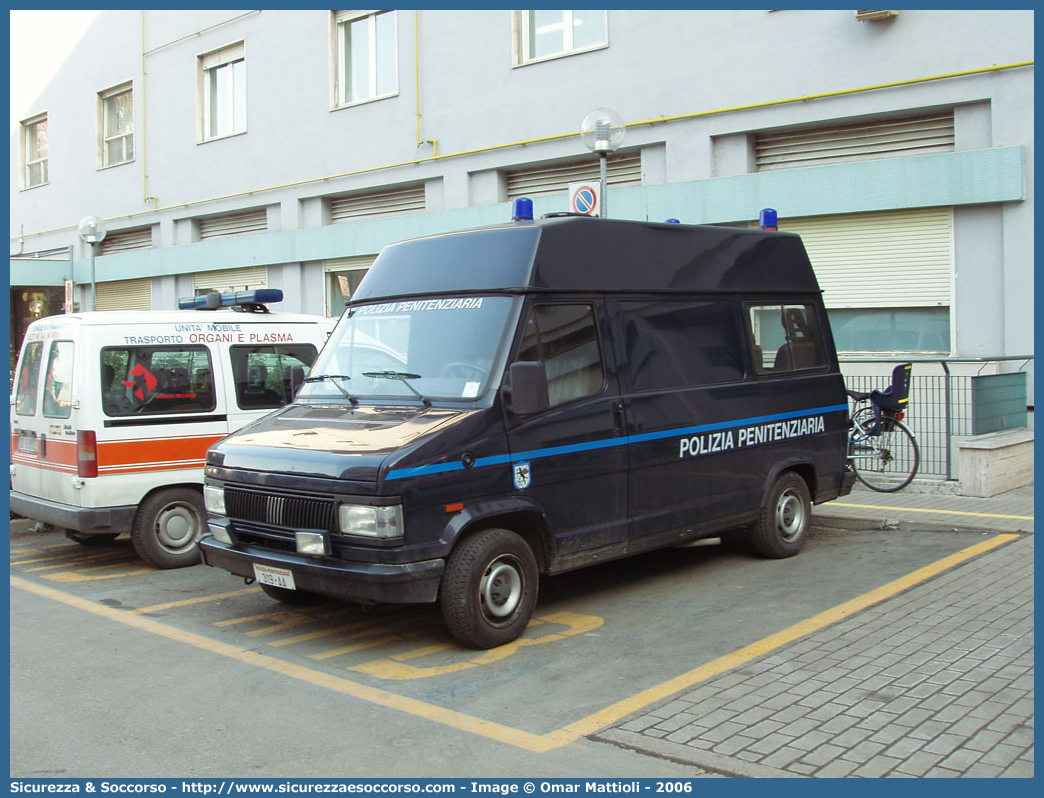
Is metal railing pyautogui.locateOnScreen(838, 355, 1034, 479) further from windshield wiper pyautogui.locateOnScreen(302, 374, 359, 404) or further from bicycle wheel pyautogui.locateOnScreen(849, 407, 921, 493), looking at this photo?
windshield wiper pyautogui.locateOnScreen(302, 374, 359, 404)

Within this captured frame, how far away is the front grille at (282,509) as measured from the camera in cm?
591

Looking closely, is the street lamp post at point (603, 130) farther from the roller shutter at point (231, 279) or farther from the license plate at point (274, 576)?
the roller shutter at point (231, 279)

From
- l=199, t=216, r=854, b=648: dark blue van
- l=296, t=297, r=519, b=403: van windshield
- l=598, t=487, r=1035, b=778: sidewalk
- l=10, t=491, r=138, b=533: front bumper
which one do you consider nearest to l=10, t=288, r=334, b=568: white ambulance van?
l=10, t=491, r=138, b=533: front bumper

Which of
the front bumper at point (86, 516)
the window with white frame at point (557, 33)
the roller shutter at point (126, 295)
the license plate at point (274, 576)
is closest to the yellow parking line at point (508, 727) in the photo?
the license plate at point (274, 576)

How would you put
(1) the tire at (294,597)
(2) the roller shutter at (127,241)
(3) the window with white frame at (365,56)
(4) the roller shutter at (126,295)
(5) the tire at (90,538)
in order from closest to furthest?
(1) the tire at (294,597) → (5) the tire at (90,538) → (3) the window with white frame at (365,56) → (4) the roller shutter at (126,295) → (2) the roller shutter at (127,241)

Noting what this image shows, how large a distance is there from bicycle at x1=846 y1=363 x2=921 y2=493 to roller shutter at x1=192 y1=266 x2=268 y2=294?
43.9 feet

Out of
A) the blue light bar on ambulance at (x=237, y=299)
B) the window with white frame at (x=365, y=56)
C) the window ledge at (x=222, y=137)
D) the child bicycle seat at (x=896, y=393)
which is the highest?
the window with white frame at (x=365, y=56)

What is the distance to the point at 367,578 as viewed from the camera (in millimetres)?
5688

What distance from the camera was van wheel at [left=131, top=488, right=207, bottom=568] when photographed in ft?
27.8

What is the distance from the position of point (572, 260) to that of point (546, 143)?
10.0m

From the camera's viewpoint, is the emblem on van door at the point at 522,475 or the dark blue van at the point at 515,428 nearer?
the dark blue van at the point at 515,428

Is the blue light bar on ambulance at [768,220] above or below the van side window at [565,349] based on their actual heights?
above

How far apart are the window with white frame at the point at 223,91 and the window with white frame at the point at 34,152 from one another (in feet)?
26.0

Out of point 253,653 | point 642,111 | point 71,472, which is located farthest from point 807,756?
point 642,111
